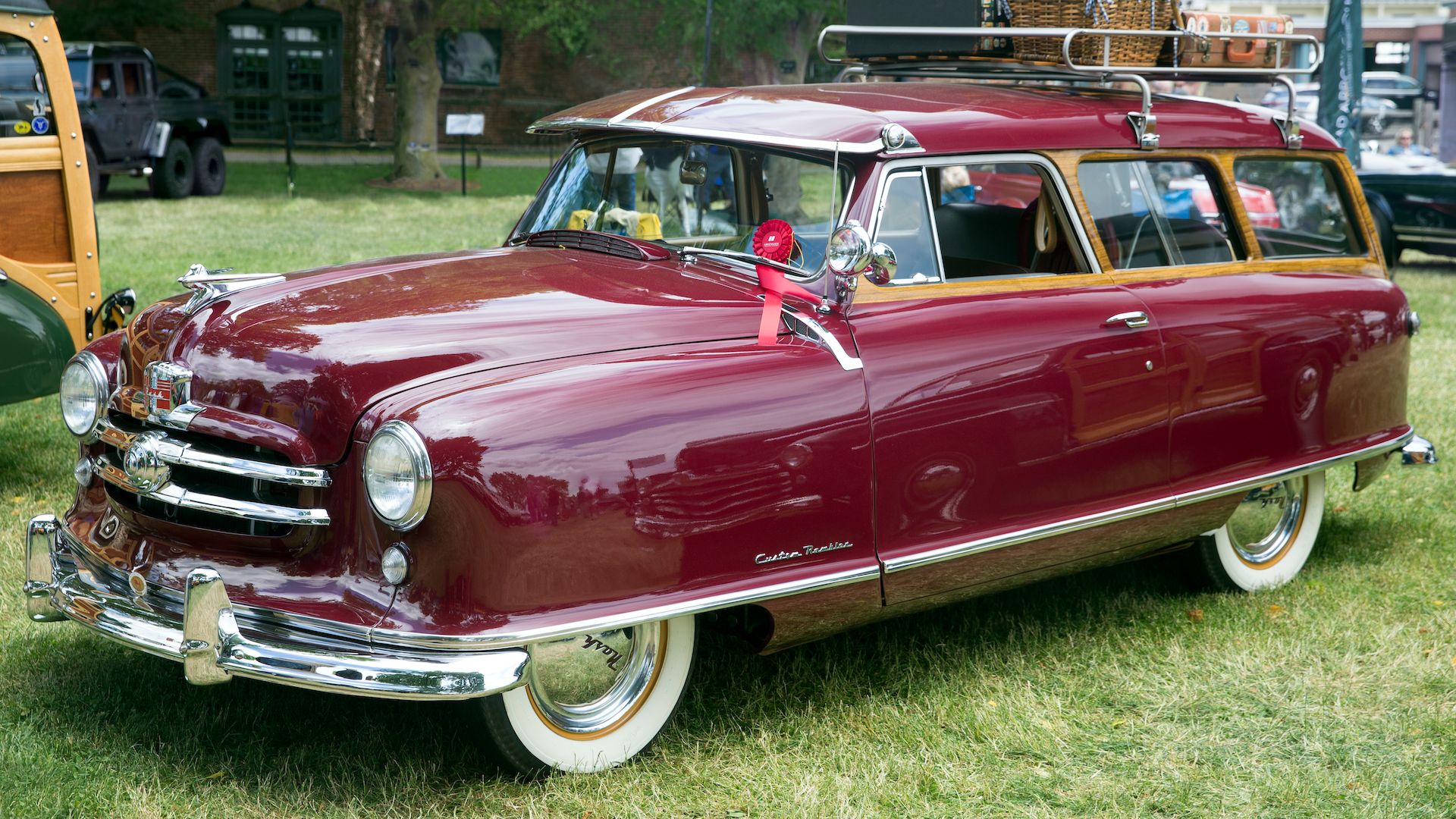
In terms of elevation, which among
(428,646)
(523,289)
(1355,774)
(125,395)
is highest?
(523,289)

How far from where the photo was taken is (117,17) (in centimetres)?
2739

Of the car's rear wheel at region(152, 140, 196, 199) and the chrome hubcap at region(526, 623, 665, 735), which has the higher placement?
the car's rear wheel at region(152, 140, 196, 199)

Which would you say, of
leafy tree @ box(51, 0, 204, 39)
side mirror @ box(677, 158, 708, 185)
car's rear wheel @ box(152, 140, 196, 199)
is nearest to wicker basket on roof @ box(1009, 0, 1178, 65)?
side mirror @ box(677, 158, 708, 185)

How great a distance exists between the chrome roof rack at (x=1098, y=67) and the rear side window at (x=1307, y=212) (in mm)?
249

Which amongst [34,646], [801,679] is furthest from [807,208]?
[34,646]

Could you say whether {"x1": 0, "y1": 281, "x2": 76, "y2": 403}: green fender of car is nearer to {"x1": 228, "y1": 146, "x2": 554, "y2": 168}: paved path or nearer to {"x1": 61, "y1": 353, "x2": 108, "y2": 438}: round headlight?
{"x1": 61, "y1": 353, "x2": 108, "y2": 438}: round headlight

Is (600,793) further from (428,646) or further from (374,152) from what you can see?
(374,152)

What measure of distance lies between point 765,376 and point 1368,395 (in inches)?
111

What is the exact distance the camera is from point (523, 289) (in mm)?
3840

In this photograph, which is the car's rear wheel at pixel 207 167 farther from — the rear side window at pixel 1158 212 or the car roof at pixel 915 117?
the rear side window at pixel 1158 212

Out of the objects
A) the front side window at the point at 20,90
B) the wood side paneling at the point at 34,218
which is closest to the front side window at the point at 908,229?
the wood side paneling at the point at 34,218

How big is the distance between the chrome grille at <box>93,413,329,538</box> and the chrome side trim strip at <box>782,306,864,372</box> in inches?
50.4

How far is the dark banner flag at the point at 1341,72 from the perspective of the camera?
1263cm

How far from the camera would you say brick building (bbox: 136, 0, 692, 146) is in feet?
96.7
